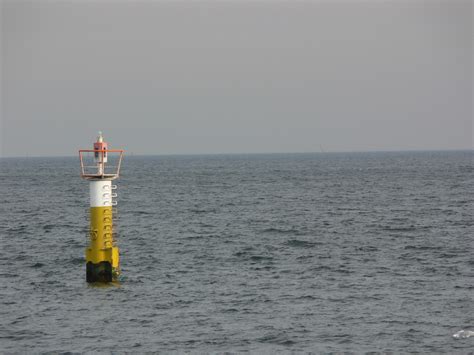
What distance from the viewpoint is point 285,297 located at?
33.3m

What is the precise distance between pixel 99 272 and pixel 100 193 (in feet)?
12.0

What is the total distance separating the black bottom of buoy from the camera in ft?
108

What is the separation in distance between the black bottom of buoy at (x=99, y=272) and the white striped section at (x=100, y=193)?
2676 millimetres

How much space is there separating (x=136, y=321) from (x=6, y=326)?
16.4 ft

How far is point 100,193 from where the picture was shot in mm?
32125

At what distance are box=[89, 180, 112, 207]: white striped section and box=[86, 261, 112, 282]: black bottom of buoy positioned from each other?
8.78 feet

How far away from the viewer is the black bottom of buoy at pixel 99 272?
32812 mm

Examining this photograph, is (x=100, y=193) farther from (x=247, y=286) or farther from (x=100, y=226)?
(x=247, y=286)

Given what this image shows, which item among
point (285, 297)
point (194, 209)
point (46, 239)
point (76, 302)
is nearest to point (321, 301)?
point (285, 297)

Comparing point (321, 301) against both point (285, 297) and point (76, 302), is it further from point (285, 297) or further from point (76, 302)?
point (76, 302)

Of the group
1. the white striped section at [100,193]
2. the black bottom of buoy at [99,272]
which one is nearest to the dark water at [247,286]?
the black bottom of buoy at [99,272]

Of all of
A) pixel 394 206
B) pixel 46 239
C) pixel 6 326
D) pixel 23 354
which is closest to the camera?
pixel 23 354

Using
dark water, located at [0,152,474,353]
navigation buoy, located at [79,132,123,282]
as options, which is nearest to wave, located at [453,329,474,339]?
dark water, located at [0,152,474,353]

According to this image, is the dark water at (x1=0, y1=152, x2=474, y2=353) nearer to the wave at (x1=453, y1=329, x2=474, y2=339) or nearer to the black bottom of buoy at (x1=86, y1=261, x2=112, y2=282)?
the wave at (x1=453, y1=329, x2=474, y2=339)
